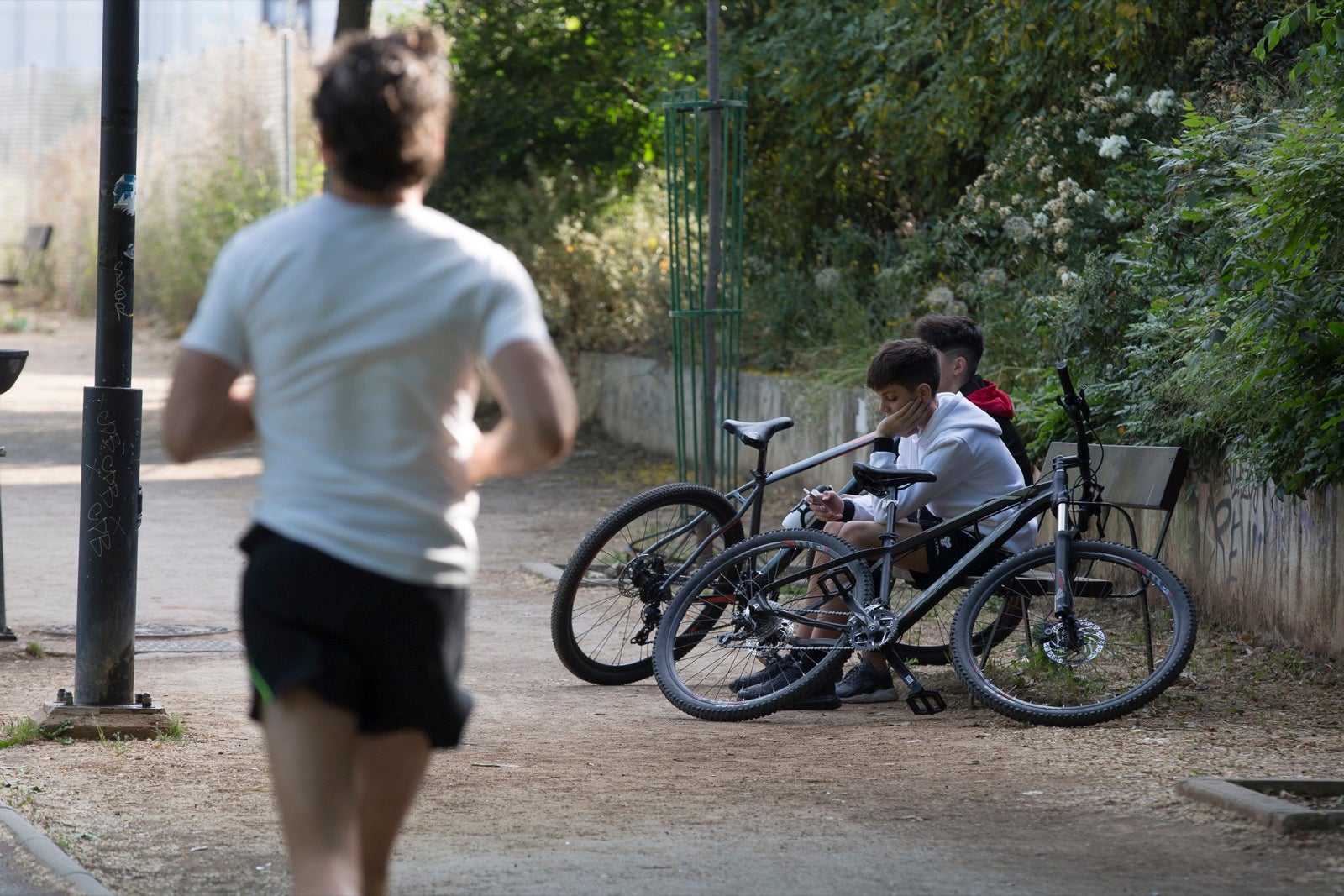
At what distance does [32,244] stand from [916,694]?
97.7 ft

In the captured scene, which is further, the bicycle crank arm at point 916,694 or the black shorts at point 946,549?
the black shorts at point 946,549

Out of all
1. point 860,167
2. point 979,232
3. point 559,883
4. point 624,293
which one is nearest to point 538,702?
point 559,883

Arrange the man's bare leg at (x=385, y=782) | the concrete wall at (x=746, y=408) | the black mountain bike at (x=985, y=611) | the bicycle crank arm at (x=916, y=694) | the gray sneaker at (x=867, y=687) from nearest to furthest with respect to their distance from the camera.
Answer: the man's bare leg at (x=385, y=782), the black mountain bike at (x=985, y=611), the bicycle crank arm at (x=916, y=694), the gray sneaker at (x=867, y=687), the concrete wall at (x=746, y=408)

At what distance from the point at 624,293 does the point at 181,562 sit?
24.2 ft

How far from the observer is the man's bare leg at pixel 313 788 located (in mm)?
2521

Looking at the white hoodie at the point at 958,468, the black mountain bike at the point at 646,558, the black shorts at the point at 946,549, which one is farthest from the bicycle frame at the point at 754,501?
the black shorts at the point at 946,549

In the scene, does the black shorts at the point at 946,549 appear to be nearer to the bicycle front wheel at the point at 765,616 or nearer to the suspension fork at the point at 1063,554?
the bicycle front wheel at the point at 765,616

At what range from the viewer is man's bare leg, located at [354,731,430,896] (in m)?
2.66

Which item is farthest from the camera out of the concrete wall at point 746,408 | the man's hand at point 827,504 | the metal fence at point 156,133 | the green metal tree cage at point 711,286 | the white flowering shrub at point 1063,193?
the metal fence at point 156,133

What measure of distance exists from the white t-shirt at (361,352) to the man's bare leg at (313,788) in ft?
0.77

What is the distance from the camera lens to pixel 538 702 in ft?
22.0

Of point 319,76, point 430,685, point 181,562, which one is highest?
point 319,76

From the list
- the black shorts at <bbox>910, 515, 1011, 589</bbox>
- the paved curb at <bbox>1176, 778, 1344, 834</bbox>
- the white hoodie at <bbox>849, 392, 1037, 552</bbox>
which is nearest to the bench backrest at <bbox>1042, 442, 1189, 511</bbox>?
the white hoodie at <bbox>849, 392, 1037, 552</bbox>

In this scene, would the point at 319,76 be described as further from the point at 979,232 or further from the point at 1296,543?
the point at 979,232
